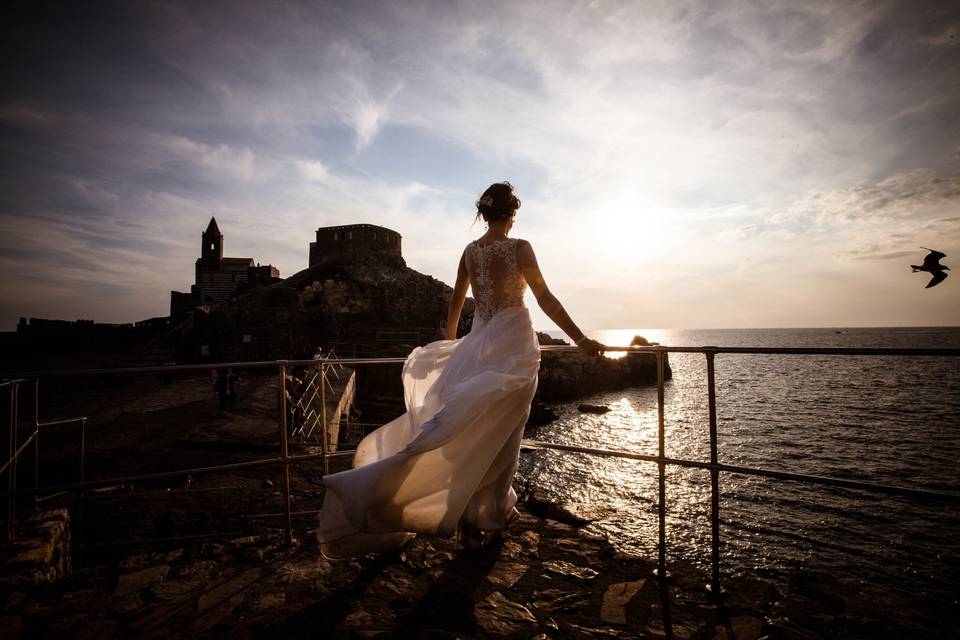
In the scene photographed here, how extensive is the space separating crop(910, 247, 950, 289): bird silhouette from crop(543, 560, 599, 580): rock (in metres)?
7.01

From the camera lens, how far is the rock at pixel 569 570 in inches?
95.4

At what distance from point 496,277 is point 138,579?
2.75m

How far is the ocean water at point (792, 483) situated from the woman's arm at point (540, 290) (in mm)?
1514

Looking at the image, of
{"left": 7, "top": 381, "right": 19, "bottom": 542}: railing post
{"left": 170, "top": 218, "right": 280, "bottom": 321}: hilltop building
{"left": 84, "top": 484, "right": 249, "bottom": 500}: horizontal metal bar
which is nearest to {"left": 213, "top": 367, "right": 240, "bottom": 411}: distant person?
{"left": 84, "top": 484, "right": 249, "bottom": 500}: horizontal metal bar

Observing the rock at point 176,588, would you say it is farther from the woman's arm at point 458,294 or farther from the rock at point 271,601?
the woman's arm at point 458,294

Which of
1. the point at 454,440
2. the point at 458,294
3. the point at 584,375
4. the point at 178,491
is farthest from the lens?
the point at 584,375

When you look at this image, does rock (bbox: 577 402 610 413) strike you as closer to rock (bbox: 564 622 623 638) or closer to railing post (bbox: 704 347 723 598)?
railing post (bbox: 704 347 723 598)

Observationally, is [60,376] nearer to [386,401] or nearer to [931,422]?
[386,401]

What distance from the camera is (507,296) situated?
2.77m

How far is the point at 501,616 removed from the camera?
204 centimetres

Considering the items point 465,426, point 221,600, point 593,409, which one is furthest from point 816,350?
point 593,409

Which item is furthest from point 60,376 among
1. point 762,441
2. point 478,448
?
point 762,441

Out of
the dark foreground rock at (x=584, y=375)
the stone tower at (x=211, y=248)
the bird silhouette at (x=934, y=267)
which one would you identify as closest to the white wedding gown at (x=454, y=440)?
the bird silhouette at (x=934, y=267)

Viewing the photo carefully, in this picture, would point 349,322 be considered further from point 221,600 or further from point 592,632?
point 592,632
